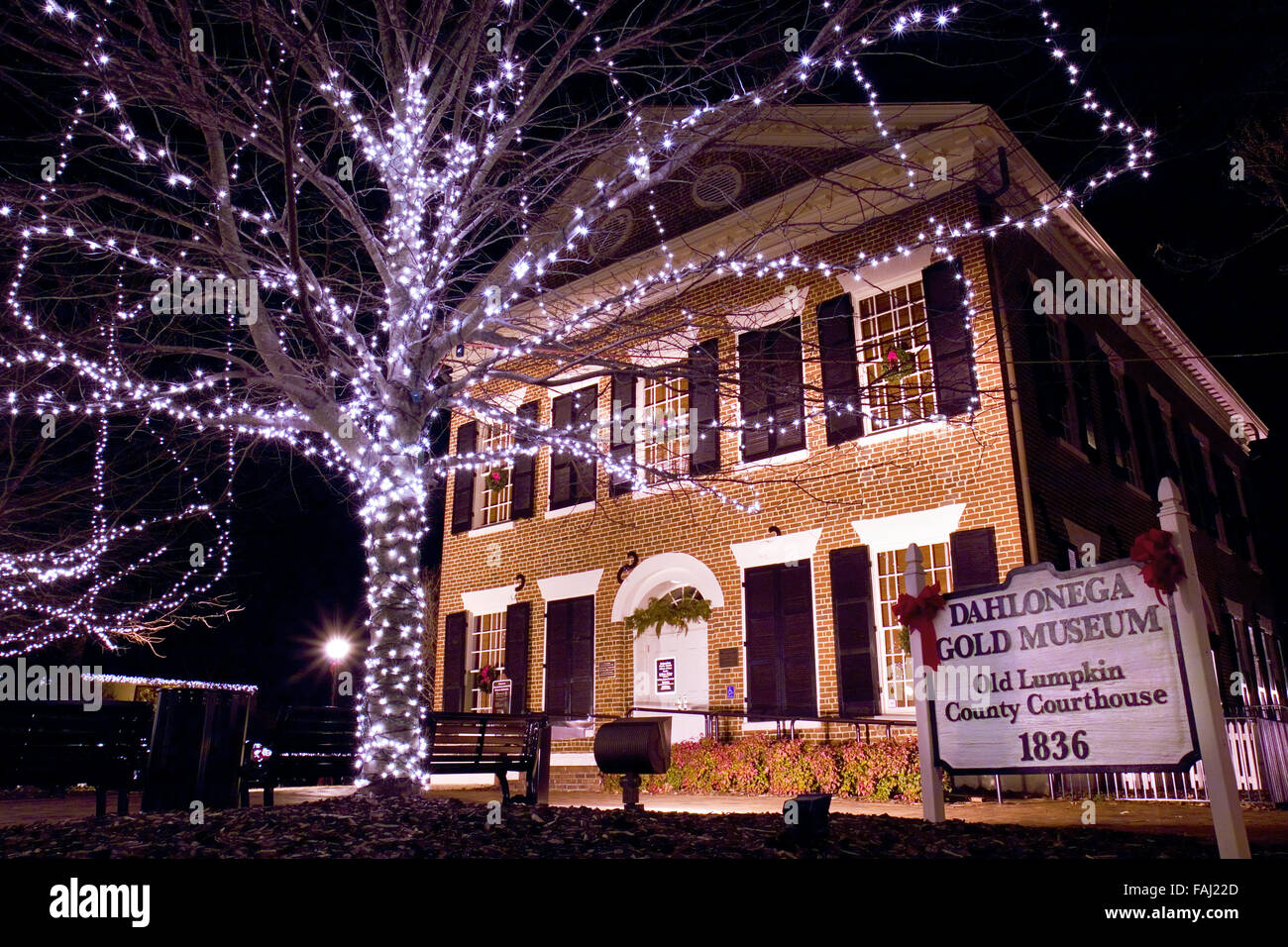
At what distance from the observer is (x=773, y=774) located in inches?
419

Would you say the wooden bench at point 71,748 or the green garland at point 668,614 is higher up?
the green garland at point 668,614

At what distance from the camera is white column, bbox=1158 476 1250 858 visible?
409 centimetres

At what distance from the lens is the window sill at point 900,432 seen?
1081cm

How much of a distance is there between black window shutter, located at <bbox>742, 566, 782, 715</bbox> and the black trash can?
664 cm

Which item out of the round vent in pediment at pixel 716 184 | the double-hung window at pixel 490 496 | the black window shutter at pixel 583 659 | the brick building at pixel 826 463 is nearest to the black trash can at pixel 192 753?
the brick building at pixel 826 463

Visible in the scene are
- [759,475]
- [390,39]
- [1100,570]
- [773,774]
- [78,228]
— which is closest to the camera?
[1100,570]

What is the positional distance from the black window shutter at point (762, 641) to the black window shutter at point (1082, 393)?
4.79 metres

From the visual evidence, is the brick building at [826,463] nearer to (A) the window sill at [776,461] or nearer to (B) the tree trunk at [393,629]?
(A) the window sill at [776,461]

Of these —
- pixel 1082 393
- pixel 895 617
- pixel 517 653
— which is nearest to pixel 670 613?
pixel 517 653

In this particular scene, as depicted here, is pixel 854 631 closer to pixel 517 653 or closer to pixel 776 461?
pixel 776 461

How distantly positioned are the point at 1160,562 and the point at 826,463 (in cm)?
737

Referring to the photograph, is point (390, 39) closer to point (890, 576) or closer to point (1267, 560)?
point (890, 576)

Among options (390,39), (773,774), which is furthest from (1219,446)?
(390,39)
